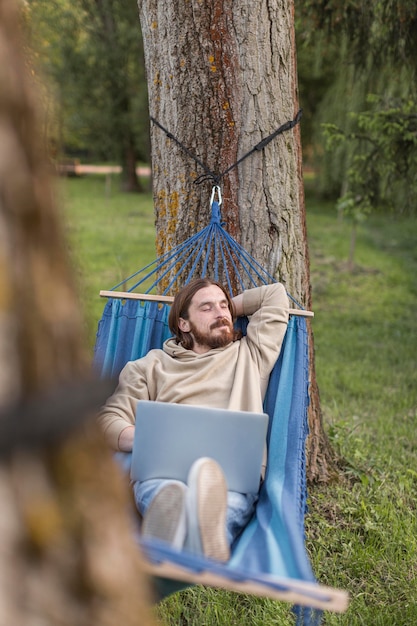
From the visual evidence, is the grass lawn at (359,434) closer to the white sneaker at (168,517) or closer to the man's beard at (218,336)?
the man's beard at (218,336)

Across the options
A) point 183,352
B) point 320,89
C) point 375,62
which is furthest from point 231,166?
point 320,89

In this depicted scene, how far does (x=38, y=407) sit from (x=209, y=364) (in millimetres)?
1313

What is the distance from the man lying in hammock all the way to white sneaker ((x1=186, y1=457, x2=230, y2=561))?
0.26m

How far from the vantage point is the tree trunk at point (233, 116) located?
2285 millimetres

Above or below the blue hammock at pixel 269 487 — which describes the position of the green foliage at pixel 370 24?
above

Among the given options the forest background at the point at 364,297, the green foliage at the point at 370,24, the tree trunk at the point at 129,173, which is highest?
the green foliage at the point at 370,24

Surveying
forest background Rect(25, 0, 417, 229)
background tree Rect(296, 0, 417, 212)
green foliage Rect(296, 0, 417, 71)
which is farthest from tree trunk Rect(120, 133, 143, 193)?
green foliage Rect(296, 0, 417, 71)

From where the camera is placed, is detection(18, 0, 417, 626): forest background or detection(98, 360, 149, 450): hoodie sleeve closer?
detection(98, 360, 149, 450): hoodie sleeve

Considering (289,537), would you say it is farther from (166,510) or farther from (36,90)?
(36,90)

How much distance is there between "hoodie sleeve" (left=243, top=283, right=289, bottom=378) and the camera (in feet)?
6.59

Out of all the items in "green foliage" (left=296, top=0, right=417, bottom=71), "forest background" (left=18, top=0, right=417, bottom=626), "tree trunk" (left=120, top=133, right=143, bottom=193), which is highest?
"green foliage" (left=296, top=0, right=417, bottom=71)

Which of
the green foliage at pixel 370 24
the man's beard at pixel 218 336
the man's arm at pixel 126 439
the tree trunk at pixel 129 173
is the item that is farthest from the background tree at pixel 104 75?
the man's arm at pixel 126 439

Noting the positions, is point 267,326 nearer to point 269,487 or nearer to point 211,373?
point 211,373

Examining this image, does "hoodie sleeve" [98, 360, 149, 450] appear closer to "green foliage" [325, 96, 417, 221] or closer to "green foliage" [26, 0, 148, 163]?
"green foliage" [325, 96, 417, 221]
